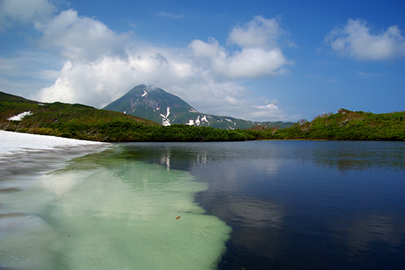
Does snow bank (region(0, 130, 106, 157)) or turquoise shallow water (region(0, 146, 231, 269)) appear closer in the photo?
turquoise shallow water (region(0, 146, 231, 269))

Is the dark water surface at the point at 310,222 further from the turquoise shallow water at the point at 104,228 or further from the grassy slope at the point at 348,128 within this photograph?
the grassy slope at the point at 348,128

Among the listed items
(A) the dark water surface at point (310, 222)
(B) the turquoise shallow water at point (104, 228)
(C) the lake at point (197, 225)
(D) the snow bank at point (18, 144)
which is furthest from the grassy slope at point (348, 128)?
(B) the turquoise shallow water at point (104, 228)

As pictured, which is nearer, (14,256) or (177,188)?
(14,256)

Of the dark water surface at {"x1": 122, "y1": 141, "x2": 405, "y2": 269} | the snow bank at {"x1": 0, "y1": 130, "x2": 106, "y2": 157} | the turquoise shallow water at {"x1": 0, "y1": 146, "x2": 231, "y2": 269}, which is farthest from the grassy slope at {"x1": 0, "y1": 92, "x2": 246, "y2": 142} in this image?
the dark water surface at {"x1": 122, "y1": 141, "x2": 405, "y2": 269}

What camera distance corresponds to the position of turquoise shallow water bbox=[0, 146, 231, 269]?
425cm

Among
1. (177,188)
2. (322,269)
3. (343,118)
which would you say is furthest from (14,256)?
(343,118)

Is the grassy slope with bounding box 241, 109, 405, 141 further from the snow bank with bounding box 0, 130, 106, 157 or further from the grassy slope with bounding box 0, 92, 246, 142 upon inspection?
the snow bank with bounding box 0, 130, 106, 157

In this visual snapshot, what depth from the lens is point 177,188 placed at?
33.5 ft

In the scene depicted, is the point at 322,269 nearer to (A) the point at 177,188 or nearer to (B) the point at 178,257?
(B) the point at 178,257

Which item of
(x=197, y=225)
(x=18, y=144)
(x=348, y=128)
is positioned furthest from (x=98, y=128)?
(x=348, y=128)

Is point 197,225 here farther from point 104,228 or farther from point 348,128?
point 348,128

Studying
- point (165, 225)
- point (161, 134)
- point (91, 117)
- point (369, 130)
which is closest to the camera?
point (165, 225)

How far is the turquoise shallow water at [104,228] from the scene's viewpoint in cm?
425

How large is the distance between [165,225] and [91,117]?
104 m
